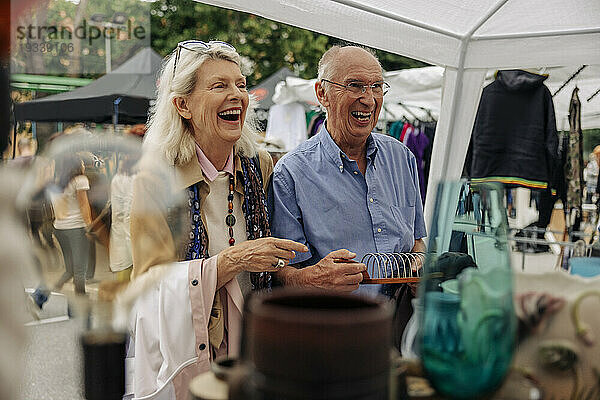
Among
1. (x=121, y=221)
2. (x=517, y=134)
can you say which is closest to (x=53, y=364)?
(x=517, y=134)

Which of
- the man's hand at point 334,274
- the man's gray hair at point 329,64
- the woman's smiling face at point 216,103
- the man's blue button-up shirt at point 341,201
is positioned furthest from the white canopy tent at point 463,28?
the man's hand at point 334,274

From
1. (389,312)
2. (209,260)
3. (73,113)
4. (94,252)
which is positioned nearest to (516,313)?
(389,312)

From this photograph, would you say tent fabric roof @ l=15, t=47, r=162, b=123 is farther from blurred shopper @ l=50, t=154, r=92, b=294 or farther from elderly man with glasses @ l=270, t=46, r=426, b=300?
blurred shopper @ l=50, t=154, r=92, b=294

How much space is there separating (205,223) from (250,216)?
0.51 feet

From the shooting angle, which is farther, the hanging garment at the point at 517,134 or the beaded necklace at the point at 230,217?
the hanging garment at the point at 517,134

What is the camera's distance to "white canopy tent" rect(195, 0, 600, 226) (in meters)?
2.41

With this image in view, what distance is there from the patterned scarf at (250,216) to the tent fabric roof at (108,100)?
18.5 ft

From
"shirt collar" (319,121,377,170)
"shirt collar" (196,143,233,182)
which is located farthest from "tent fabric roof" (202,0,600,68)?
"shirt collar" (196,143,233,182)

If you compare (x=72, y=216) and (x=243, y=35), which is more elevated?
(x=243, y=35)

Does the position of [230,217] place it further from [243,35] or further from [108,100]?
[243,35]

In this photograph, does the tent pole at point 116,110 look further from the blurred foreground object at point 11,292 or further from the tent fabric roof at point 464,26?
the blurred foreground object at point 11,292

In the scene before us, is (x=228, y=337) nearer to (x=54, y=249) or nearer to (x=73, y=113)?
(x=54, y=249)

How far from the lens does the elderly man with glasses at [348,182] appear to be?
2049 mm

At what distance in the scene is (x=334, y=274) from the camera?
1720 mm
